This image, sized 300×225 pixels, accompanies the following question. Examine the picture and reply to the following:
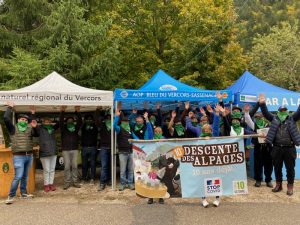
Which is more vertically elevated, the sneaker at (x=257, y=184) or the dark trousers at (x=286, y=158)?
the dark trousers at (x=286, y=158)

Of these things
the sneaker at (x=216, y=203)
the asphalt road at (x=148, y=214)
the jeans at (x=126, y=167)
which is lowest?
the asphalt road at (x=148, y=214)

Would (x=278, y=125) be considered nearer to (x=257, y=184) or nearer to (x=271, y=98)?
(x=257, y=184)

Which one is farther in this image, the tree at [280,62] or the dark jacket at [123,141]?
the tree at [280,62]

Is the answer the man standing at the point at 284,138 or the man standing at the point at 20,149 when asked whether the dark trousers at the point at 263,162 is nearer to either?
the man standing at the point at 284,138

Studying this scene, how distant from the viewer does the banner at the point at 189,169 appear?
7.19 meters

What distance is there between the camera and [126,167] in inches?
366

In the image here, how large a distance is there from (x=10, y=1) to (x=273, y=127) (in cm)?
1402

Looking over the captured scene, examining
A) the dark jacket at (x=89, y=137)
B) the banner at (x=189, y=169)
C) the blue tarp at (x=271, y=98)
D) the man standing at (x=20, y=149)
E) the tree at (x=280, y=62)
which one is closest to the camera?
the banner at (x=189, y=169)

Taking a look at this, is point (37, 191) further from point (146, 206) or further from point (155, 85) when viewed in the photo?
point (155, 85)

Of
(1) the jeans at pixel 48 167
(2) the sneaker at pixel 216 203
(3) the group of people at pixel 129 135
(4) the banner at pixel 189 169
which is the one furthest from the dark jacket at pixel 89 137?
(2) the sneaker at pixel 216 203

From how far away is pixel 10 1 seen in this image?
1714 cm

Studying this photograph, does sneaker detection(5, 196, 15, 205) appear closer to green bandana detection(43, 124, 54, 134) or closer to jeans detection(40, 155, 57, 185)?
jeans detection(40, 155, 57, 185)

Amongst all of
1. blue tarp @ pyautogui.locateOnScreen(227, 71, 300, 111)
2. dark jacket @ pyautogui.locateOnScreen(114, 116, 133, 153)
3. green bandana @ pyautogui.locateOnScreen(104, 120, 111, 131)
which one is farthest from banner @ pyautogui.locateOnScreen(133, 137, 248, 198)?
blue tarp @ pyautogui.locateOnScreen(227, 71, 300, 111)

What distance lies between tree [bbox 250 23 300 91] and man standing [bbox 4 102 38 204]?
20819 millimetres
